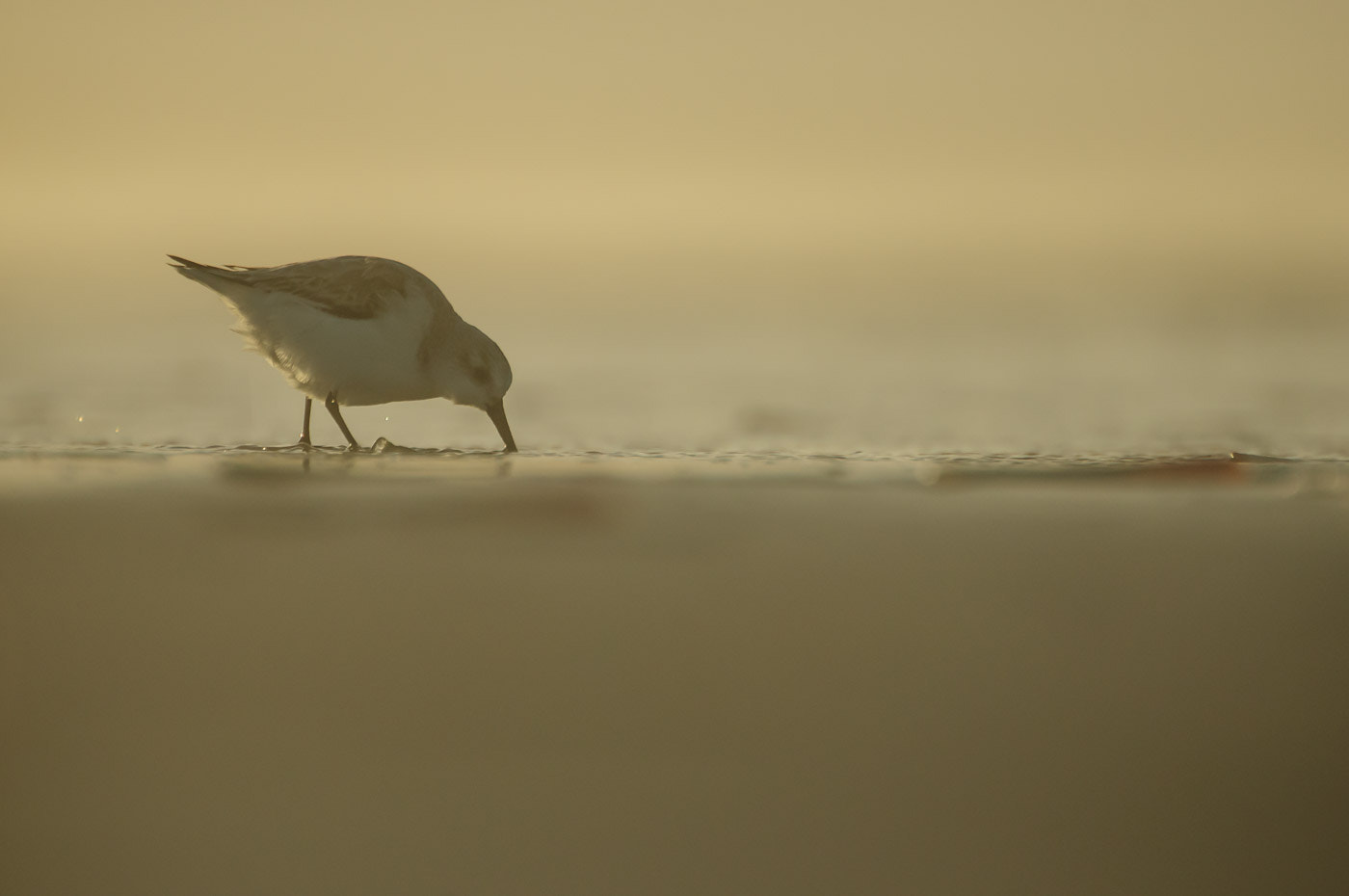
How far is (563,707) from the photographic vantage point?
8.80ft

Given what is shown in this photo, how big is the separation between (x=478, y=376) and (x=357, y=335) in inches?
26.5

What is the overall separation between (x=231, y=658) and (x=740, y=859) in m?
1.23

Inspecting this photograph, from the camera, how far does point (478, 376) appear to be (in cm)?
702

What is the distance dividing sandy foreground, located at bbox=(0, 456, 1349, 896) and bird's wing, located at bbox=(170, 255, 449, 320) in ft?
9.49

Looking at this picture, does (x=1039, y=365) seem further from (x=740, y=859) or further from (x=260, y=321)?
(x=740, y=859)

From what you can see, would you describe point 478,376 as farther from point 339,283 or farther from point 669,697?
point 669,697

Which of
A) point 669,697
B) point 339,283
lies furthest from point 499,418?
point 669,697

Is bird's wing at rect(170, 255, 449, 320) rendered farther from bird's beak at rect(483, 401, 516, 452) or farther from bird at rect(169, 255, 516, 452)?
bird's beak at rect(483, 401, 516, 452)

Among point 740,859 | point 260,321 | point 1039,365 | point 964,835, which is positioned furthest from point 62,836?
point 1039,365

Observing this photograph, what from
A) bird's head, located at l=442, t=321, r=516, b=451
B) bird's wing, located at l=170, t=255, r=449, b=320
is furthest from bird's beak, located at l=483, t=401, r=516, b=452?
bird's wing, located at l=170, t=255, r=449, b=320

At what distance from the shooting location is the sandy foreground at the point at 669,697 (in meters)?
2.29

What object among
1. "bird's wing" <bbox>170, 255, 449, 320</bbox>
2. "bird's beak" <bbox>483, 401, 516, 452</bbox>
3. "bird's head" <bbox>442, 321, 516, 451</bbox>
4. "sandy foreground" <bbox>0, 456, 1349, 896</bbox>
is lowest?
"sandy foreground" <bbox>0, 456, 1349, 896</bbox>

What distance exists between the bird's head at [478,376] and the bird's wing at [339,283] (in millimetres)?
343

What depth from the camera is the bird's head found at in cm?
700
